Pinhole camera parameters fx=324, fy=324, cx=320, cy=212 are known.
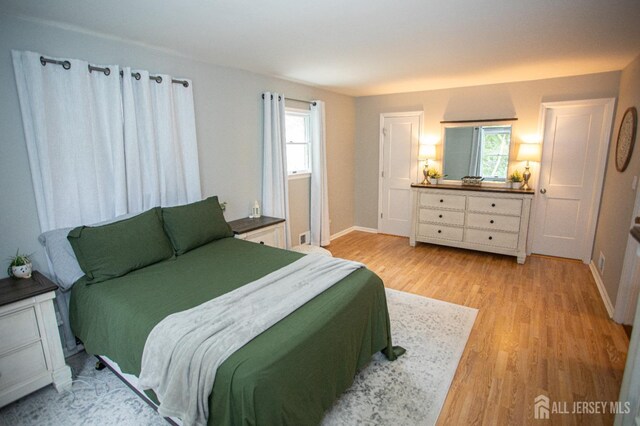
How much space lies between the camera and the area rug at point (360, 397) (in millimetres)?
1879

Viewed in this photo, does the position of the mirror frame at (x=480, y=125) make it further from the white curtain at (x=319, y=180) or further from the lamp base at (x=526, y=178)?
the white curtain at (x=319, y=180)

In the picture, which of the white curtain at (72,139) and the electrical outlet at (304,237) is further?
the electrical outlet at (304,237)

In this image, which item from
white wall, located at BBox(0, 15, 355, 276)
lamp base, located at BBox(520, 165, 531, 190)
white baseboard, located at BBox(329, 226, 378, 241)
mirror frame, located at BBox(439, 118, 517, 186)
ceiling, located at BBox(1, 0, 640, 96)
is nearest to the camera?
ceiling, located at BBox(1, 0, 640, 96)

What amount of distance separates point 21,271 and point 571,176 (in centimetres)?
572

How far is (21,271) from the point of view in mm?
2123

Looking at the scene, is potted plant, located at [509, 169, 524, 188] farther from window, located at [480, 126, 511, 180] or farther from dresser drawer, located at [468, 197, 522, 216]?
dresser drawer, located at [468, 197, 522, 216]

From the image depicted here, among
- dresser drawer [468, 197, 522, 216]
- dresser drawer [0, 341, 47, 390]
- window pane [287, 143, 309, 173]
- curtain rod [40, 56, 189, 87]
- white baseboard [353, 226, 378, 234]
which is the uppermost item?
curtain rod [40, 56, 189, 87]

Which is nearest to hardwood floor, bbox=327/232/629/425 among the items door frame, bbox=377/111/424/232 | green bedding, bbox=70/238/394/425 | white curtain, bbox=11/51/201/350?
green bedding, bbox=70/238/394/425

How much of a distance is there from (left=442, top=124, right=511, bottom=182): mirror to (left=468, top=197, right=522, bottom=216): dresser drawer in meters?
0.45

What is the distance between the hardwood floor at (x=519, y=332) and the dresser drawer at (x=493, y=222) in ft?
1.49

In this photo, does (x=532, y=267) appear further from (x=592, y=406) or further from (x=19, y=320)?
(x=19, y=320)

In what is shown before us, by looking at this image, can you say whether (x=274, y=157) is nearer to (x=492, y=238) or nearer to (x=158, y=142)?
(x=158, y=142)

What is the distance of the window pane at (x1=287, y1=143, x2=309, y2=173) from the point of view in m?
4.64

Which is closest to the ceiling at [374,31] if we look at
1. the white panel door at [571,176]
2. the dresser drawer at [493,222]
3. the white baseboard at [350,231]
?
the white panel door at [571,176]
